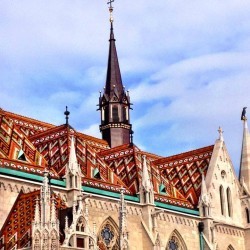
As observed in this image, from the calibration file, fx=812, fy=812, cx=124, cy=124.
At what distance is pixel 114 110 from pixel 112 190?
47.0 ft

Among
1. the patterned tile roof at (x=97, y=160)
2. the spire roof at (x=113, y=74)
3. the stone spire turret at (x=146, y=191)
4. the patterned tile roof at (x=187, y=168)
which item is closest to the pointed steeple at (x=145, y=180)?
the stone spire turret at (x=146, y=191)

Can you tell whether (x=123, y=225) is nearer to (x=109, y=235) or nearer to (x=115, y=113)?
(x=109, y=235)

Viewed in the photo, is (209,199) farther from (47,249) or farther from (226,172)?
(47,249)

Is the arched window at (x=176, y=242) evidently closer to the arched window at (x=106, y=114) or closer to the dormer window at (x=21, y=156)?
the dormer window at (x=21, y=156)

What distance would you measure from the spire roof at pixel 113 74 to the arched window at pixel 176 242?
540 inches

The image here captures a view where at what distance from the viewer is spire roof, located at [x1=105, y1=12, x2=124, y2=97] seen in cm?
5328

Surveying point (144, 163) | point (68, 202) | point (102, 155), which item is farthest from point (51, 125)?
point (68, 202)

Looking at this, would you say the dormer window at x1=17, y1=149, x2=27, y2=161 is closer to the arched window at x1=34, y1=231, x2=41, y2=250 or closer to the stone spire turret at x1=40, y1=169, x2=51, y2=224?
the stone spire turret at x1=40, y1=169, x2=51, y2=224

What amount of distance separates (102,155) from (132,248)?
8.06 metres

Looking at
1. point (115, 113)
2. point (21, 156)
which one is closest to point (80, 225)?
point (21, 156)

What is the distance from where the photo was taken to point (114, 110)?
5256cm

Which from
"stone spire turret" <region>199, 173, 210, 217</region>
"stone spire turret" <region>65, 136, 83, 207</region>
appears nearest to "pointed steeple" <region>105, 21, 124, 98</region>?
"stone spire turret" <region>199, 173, 210, 217</region>

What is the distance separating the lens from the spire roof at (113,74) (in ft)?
175

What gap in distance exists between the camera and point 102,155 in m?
45.5
